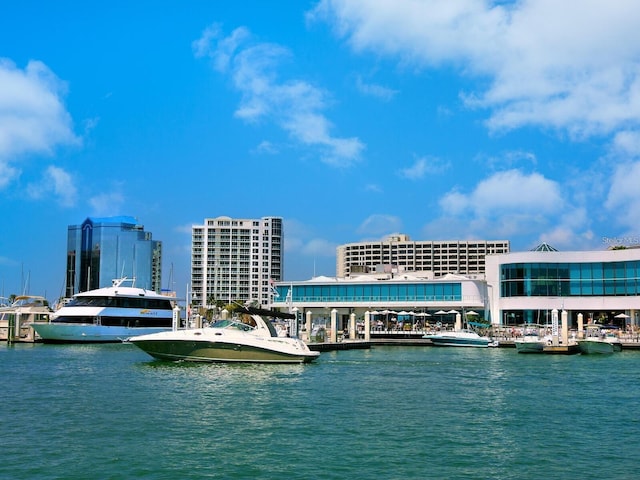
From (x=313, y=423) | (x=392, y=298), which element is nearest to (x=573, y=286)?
(x=392, y=298)

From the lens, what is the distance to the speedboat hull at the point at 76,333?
80.1 meters

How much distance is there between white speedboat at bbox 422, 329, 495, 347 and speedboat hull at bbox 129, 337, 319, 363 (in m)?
33.9

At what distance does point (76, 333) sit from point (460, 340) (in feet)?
135

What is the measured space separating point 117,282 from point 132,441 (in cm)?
6775

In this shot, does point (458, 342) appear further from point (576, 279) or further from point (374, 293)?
point (374, 293)

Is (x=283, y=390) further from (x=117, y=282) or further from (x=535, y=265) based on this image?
(x=535, y=265)

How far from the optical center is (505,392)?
3725 centimetres

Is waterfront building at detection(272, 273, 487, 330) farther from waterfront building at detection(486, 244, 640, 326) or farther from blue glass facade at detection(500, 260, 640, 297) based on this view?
blue glass facade at detection(500, 260, 640, 297)

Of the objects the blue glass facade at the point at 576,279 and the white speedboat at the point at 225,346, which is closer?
the white speedboat at the point at 225,346

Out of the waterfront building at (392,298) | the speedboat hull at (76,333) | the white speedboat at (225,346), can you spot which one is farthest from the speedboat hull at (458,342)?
the speedboat hull at (76,333)

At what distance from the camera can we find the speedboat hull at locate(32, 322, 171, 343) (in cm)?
8006

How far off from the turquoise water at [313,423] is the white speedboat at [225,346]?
974 mm

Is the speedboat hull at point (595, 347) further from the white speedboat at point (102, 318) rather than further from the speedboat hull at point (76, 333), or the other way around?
the speedboat hull at point (76, 333)

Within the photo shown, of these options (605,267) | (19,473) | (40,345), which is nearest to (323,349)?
(40,345)
